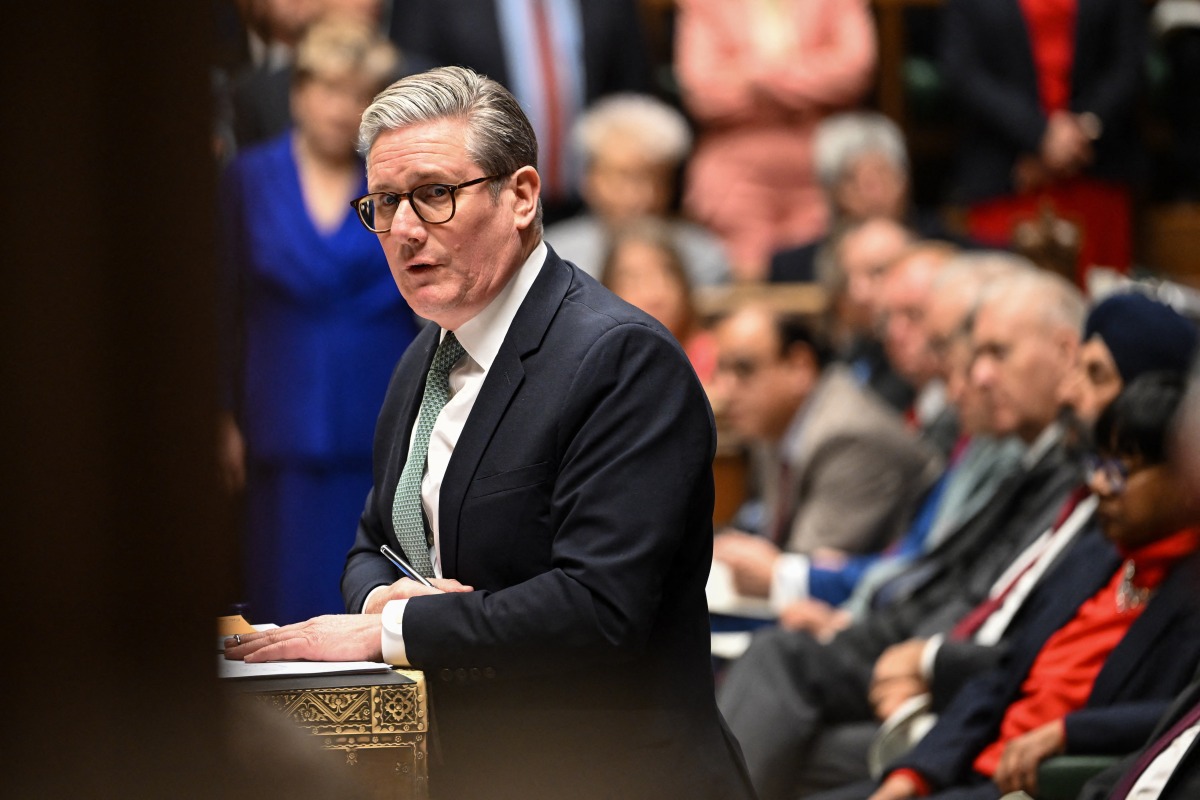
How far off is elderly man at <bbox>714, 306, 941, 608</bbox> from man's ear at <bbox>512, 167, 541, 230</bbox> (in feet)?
10.2

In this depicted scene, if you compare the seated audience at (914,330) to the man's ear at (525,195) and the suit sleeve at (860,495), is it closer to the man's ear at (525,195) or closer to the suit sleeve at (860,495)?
the suit sleeve at (860,495)

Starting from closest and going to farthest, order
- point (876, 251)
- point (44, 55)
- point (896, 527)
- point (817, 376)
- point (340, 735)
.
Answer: point (44, 55) < point (340, 735) < point (896, 527) < point (817, 376) < point (876, 251)

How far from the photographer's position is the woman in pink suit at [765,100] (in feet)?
23.7

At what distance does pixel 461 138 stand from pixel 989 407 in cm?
285

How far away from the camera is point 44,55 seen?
33.9 inches

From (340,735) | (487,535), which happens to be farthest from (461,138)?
(340,735)

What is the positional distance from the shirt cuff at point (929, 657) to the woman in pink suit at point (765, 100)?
10.8 feet

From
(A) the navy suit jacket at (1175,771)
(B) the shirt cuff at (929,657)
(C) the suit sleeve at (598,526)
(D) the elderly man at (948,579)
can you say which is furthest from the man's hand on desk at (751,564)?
(C) the suit sleeve at (598,526)

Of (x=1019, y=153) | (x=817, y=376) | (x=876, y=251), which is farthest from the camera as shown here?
(x=1019, y=153)

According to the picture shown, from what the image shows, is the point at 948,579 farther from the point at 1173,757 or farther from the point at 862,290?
the point at 862,290

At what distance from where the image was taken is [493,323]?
6.46ft

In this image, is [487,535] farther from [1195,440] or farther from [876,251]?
[876,251]

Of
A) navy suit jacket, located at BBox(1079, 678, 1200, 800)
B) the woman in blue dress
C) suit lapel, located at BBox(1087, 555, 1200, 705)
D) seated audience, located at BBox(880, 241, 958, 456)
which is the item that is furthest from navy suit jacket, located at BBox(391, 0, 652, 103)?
navy suit jacket, located at BBox(1079, 678, 1200, 800)

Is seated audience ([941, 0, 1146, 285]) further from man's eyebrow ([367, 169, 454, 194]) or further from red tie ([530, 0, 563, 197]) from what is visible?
man's eyebrow ([367, 169, 454, 194])
